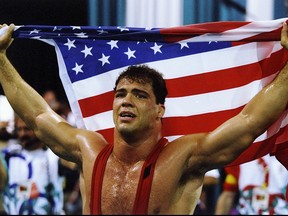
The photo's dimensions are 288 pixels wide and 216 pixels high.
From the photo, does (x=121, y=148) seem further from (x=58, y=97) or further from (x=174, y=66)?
(x=58, y=97)

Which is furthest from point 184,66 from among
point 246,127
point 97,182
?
point 97,182

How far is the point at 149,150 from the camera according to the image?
3.94 meters

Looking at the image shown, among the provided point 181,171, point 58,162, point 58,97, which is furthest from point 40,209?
point 181,171

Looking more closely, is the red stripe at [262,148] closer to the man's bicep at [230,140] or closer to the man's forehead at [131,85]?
the man's bicep at [230,140]

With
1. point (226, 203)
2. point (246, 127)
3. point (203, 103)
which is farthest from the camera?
point (226, 203)

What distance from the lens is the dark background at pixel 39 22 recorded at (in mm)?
9539

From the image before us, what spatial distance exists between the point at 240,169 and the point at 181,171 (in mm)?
3499

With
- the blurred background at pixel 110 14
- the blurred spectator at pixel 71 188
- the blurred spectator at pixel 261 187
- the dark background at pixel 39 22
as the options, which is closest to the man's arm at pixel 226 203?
the blurred spectator at pixel 261 187

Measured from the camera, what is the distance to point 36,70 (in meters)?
10.1

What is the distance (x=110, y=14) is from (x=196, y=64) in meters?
4.62

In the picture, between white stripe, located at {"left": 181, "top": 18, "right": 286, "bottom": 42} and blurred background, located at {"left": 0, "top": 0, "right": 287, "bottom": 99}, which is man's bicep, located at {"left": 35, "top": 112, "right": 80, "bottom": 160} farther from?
blurred background, located at {"left": 0, "top": 0, "right": 287, "bottom": 99}

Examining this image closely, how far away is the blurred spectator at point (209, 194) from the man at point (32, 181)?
1314 millimetres

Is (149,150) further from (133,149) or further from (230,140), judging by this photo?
(230,140)

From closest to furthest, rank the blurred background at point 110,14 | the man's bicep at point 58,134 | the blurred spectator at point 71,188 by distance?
the man's bicep at point 58,134
the blurred spectator at point 71,188
the blurred background at point 110,14
